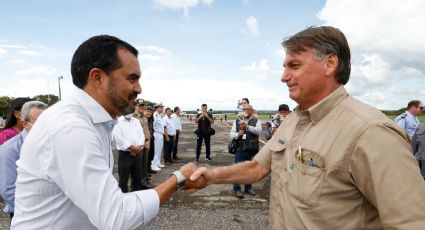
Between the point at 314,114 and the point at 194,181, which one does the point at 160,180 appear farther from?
the point at 314,114

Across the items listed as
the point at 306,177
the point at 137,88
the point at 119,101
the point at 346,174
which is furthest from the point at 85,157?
the point at 346,174

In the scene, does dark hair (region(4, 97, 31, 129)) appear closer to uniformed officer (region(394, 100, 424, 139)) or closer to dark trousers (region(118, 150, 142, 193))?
dark trousers (region(118, 150, 142, 193))

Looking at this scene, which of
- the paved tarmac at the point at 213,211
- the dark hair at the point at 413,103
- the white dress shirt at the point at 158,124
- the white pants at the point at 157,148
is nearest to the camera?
the paved tarmac at the point at 213,211

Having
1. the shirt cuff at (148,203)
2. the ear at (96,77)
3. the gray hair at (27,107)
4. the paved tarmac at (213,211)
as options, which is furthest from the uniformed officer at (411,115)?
the ear at (96,77)

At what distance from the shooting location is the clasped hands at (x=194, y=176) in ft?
8.04

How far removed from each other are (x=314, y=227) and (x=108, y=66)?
1.54m

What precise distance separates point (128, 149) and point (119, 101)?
5.74 metres

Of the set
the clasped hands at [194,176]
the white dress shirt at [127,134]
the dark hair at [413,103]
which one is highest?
the dark hair at [413,103]

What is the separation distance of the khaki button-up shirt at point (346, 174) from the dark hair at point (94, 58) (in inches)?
50.6

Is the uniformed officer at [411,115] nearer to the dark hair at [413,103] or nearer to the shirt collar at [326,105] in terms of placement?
the dark hair at [413,103]

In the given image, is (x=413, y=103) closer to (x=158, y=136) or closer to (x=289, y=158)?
(x=158, y=136)

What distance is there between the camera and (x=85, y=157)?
156 centimetres

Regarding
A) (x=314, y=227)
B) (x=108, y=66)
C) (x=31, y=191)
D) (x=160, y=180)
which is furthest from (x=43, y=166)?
(x=160, y=180)

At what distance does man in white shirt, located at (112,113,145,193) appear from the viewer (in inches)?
290
